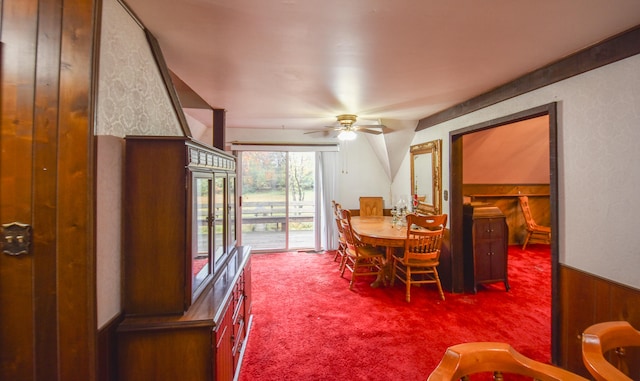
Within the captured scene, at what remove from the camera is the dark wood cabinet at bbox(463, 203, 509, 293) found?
10.8 ft

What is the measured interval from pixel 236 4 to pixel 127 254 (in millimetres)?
1273

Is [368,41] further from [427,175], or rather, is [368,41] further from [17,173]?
[427,175]

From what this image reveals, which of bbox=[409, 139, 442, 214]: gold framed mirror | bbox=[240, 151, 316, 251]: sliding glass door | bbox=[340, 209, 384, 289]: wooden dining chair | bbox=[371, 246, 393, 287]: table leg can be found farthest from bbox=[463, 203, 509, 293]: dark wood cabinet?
bbox=[240, 151, 316, 251]: sliding glass door

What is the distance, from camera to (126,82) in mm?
1300

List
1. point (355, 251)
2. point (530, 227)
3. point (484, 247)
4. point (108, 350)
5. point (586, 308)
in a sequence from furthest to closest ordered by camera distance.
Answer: point (530, 227), point (355, 251), point (484, 247), point (586, 308), point (108, 350)

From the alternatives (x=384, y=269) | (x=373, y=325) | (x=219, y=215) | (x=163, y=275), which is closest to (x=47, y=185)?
(x=163, y=275)

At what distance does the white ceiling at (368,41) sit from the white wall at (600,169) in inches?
10.5

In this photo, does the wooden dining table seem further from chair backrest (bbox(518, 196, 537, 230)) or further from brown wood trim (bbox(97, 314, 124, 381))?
chair backrest (bbox(518, 196, 537, 230))

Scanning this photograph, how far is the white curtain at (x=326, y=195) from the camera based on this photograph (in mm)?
4985

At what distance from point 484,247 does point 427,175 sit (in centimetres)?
116

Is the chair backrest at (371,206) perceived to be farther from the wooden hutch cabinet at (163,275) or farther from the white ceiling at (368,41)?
→ the wooden hutch cabinet at (163,275)

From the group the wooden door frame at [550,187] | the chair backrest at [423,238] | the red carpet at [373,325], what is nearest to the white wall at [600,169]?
the wooden door frame at [550,187]

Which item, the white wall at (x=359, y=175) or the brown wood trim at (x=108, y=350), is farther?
the white wall at (x=359, y=175)

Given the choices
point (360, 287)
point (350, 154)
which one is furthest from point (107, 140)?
point (350, 154)
